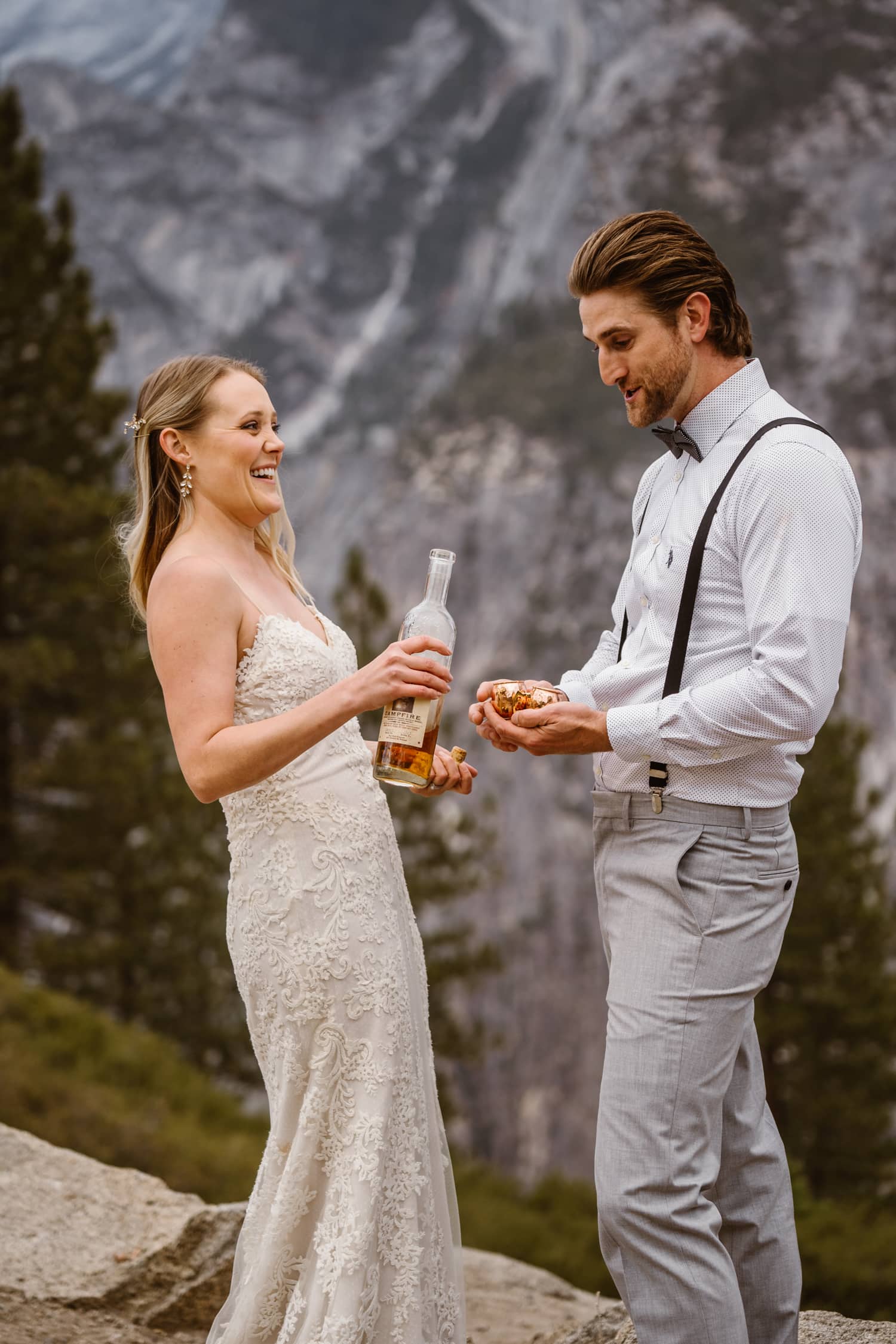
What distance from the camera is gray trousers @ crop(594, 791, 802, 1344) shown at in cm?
211

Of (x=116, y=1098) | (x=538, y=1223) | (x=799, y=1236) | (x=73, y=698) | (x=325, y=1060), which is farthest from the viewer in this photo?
(x=73, y=698)

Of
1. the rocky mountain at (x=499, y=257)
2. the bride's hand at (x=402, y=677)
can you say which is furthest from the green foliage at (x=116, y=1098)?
the rocky mountain at (x=499, y=257)

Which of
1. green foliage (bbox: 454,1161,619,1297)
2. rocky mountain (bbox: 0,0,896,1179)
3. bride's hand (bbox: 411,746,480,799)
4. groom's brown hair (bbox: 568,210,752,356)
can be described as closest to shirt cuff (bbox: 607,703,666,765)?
bride's hand (bbox: 411,746,480,799)

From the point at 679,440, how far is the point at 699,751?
0.64 meters

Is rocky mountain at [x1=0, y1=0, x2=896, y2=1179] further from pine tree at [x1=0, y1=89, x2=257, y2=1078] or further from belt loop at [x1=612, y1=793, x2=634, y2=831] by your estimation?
belt loop at [x1=612, y1=793, x2=634, y2=831]

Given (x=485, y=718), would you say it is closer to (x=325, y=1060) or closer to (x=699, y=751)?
(x=699, y=751)

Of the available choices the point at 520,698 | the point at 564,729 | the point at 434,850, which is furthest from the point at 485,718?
the point at 434,850

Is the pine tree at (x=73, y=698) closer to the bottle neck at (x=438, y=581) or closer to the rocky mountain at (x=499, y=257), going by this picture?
the bottle neck at (x=438, y=581)

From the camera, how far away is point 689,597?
2273mm

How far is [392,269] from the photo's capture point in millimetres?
46875

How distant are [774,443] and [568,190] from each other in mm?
42222

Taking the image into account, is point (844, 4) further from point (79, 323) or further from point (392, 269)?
point (79, 323)

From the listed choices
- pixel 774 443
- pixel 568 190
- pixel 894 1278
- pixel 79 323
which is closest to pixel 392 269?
pixel 568 190

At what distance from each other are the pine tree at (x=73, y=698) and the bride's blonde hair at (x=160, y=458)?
7261 mm
